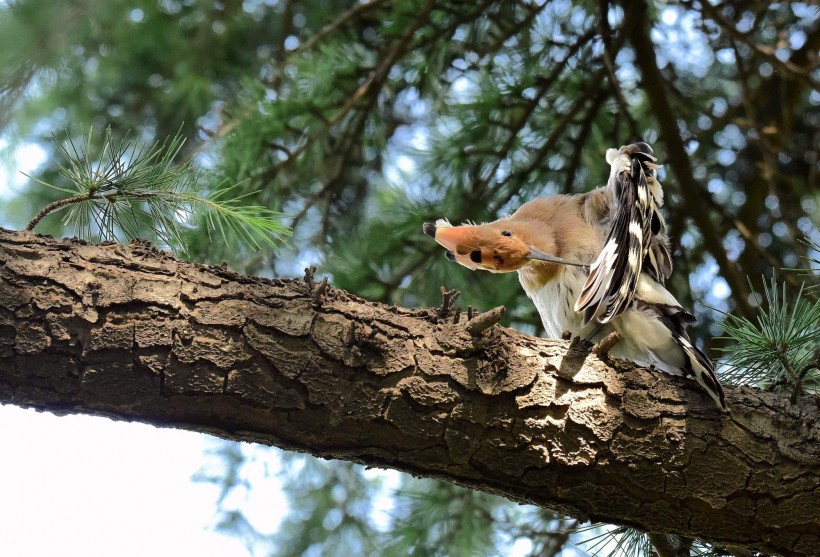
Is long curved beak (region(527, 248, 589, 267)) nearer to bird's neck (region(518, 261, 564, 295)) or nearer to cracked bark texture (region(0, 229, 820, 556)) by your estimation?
bird's neck (region(518, 261, 564, 295))

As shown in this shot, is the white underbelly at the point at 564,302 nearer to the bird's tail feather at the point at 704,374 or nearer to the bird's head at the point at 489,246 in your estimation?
the bird's head at the point at 489,246

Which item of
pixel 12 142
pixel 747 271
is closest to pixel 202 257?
pixel 12 142

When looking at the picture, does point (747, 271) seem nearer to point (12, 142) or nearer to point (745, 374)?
point (745, 374)

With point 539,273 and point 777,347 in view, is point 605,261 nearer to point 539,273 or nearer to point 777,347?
point 539,273

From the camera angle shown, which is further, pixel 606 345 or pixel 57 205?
pixel 606 345

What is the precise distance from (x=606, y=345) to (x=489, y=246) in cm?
46

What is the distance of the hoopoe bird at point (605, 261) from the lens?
6.54 feet

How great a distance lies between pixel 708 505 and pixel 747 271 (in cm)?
238

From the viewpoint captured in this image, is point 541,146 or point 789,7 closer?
point 541,146

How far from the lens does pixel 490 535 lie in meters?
3.10

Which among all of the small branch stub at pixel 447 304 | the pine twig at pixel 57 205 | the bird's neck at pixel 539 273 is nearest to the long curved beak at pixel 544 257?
the bird's neck at pixel 539 273

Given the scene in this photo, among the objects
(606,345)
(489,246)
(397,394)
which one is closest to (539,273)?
A: (489,246)

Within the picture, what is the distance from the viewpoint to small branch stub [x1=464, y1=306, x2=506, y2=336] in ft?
5.17

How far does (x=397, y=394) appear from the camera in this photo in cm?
159
